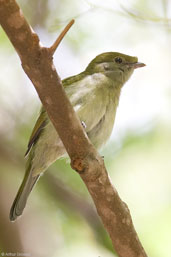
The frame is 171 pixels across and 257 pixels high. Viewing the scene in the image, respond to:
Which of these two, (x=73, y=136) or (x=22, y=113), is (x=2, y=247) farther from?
(x=22, y=113)

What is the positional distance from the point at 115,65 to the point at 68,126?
2.31 meters

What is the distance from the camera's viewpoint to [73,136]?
299cm

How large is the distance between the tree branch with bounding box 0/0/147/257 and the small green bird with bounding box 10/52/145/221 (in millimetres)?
1062

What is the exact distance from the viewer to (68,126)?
2965 millimetres

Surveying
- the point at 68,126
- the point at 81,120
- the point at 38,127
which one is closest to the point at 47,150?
the point at 38,127

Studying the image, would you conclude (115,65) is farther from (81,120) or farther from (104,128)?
(81,120)

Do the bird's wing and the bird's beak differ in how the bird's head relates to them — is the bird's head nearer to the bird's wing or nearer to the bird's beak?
the bird's beak

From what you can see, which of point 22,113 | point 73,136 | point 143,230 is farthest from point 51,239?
point 73,136

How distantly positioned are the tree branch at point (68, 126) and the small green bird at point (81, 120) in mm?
1062

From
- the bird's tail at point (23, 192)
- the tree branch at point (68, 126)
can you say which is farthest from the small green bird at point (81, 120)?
the tree branch at point (68, 126)

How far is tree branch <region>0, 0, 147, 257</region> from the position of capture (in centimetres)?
274

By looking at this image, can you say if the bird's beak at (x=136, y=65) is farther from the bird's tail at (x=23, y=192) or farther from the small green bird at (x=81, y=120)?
the bird's tail at (x=23, y=192)

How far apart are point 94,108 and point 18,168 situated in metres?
1.22

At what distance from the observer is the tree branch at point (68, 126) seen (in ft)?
9.00
